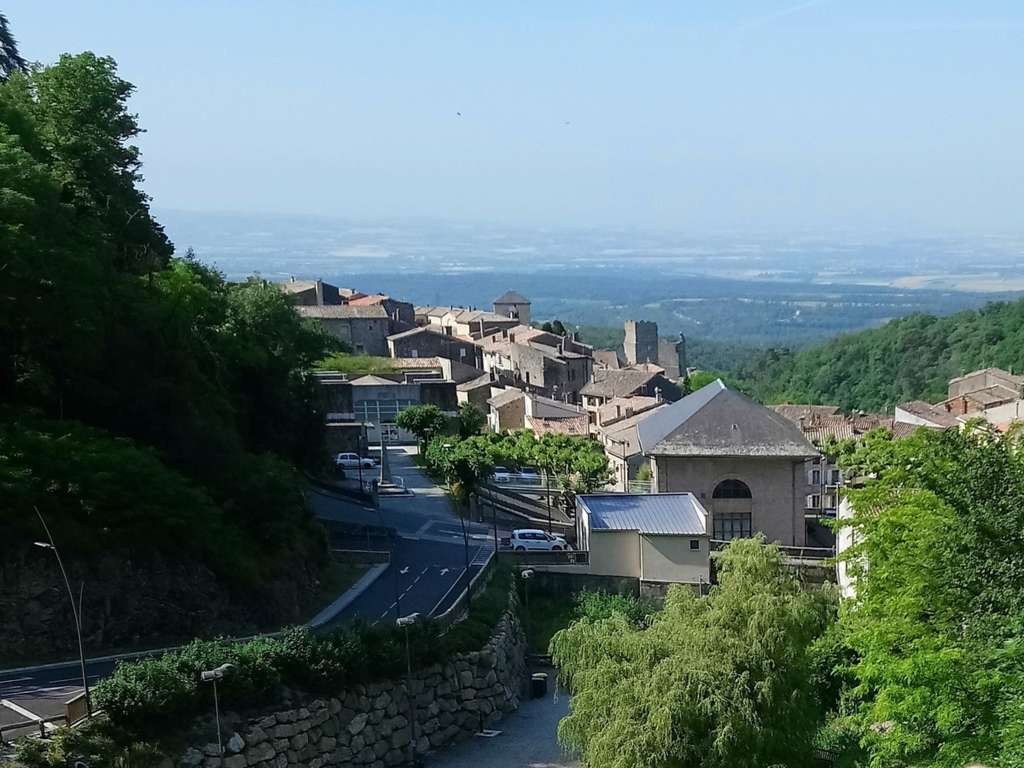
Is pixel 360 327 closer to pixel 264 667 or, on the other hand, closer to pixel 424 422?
pixel 424 422

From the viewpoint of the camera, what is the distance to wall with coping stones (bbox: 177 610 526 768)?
70.9 feet

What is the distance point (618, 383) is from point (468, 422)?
20878 mm

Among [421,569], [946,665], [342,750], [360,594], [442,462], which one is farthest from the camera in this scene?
[442,462]

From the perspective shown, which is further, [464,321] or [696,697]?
[464,321]

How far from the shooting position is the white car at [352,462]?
158 ft

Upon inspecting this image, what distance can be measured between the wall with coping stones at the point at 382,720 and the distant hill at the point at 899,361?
84.8m

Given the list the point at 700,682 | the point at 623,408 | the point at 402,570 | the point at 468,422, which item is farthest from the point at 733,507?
the point at 623,408

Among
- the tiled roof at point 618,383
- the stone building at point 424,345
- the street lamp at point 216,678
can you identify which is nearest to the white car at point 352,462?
the tiled roof at point 618,383

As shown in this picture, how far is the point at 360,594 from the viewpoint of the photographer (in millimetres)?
29625

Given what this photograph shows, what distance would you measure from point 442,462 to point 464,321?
55.4 metres

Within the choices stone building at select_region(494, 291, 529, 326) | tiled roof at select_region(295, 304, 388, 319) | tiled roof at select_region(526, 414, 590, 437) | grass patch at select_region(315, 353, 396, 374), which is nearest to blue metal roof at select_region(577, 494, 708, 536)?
tiled roof at select_region(526, 414, 590, 437)

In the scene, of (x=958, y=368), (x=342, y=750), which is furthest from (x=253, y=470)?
(x=958, y=368)

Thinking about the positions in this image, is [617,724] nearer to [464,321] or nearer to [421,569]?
[421,569]

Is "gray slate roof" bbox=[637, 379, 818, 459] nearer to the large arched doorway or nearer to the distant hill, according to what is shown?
the large arched doorway
